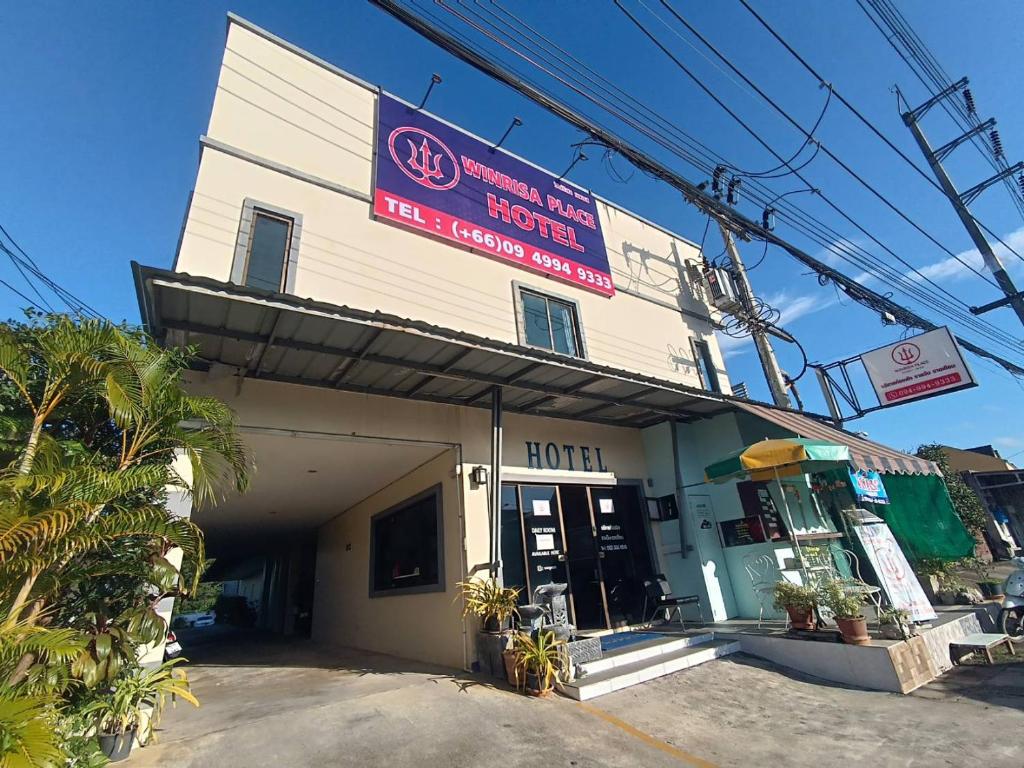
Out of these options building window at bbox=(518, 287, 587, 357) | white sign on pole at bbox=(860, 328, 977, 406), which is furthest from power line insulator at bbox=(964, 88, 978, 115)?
building window at bbox=(518, 287, 587, 357)

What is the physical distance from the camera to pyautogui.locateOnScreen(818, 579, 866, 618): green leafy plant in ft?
17.0

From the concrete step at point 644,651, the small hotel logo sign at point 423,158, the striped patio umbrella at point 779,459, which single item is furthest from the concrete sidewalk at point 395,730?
the small hotel logo sign at point 423,158

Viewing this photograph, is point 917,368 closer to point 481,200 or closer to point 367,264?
point 481,200

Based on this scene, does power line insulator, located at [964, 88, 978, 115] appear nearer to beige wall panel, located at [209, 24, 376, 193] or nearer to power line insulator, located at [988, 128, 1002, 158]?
power line insulator, located at [988, 128, 1002, 158]

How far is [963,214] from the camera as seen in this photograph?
11.7m

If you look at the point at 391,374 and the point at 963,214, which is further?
the point at 963,214

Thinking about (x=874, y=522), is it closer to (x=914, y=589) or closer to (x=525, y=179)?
(x=914, y=589)

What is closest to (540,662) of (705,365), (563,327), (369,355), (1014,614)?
(369,355)

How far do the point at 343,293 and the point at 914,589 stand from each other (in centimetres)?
877

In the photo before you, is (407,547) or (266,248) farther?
(407,547)

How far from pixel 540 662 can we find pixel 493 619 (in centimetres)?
95

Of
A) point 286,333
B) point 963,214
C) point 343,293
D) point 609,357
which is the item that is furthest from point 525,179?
point 963,214

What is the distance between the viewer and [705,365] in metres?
11.3

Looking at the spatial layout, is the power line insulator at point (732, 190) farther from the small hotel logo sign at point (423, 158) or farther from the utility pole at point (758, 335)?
the small hotel logo sign at point (423, 158)
